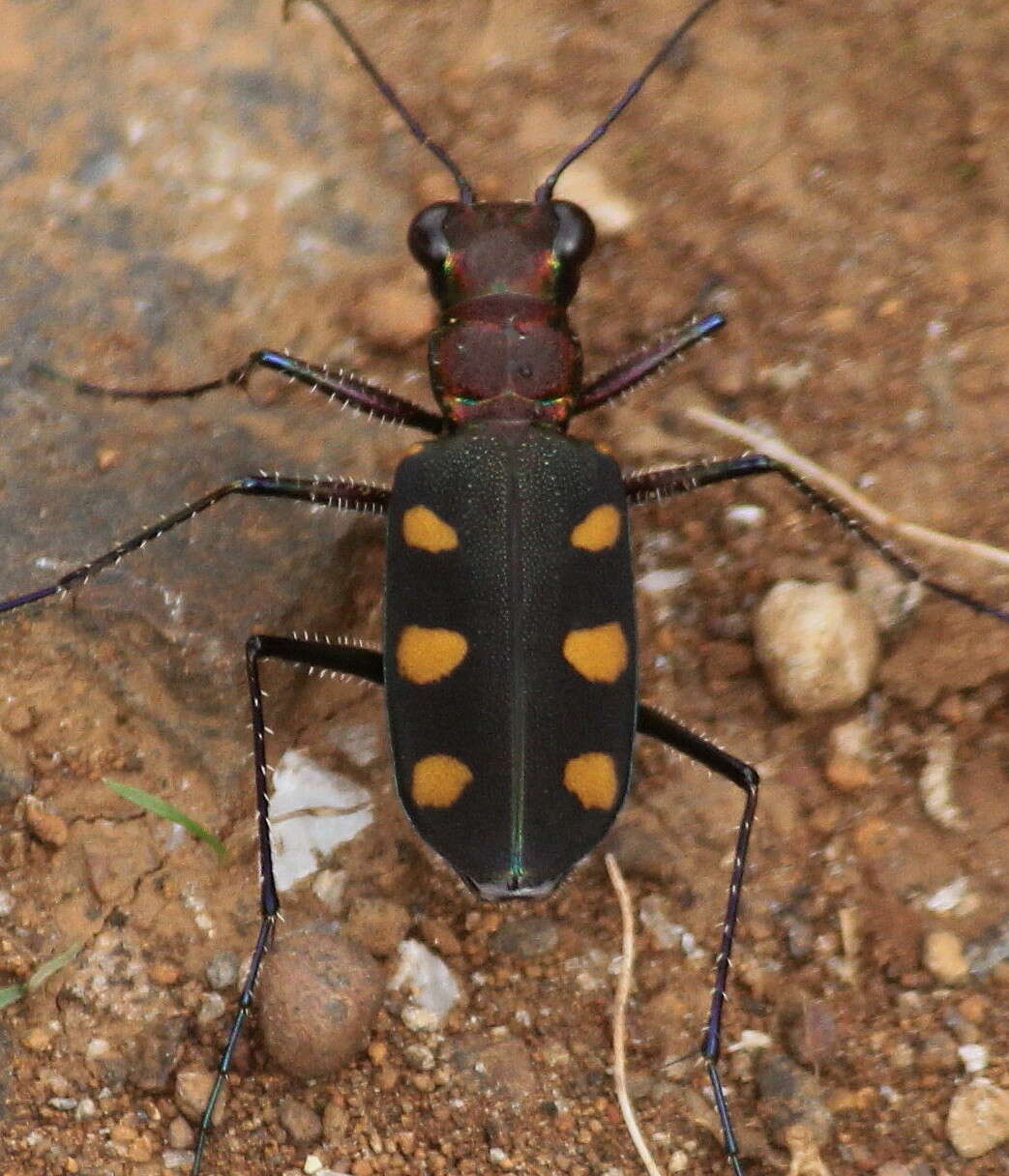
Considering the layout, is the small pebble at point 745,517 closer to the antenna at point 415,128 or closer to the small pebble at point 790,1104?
the antenna at point 415,128

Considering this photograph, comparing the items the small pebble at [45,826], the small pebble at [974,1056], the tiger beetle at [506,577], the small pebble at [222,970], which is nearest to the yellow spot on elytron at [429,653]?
the tiger beetle at [506,577]

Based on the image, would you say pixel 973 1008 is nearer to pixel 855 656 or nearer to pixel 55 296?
pixel 855 656

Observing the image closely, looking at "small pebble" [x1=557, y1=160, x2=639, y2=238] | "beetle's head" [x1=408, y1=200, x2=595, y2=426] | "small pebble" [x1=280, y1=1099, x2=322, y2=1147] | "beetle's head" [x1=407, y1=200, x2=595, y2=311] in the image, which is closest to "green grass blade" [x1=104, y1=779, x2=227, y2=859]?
"small pebble" [x1=280, y1=1099, x2=322, y2=1147]

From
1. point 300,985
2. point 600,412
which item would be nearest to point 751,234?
point 600,412

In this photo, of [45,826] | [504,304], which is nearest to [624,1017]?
[45,826]

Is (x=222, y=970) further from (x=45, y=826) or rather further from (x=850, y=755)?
(x=850, y=755)

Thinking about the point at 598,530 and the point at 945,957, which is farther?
the point at 945,957
